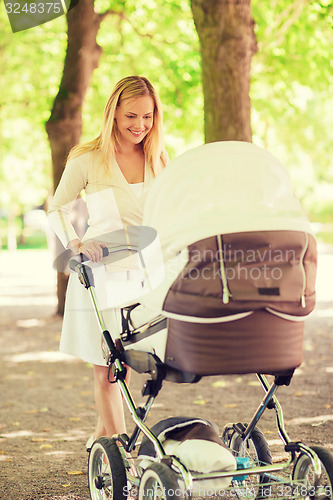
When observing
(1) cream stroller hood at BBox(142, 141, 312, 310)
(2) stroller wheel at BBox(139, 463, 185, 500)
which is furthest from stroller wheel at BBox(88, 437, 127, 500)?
(1) cream stroller hood at BBox(142, 141, 312, 310)

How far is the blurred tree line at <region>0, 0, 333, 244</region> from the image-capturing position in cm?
1307

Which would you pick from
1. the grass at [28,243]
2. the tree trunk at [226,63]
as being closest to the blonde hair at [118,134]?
the tree trunk at [226,63]

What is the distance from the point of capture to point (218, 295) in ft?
11.0

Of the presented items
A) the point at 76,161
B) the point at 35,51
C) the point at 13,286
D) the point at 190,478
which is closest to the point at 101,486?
the point at 190,478

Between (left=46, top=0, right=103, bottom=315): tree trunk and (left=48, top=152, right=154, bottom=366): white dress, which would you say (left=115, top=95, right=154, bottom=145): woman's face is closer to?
(left=48, top=152, right=154, bottom=366): white dress

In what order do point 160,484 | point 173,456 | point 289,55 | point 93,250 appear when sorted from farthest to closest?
point 289,55
point 93,250
point 173,456
point 160,484

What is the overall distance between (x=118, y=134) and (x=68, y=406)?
352 cm

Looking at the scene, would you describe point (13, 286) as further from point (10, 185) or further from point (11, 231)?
point (11, 231)

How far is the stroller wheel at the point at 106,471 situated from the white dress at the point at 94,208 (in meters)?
0.63

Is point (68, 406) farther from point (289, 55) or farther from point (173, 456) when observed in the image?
point (289, 55)

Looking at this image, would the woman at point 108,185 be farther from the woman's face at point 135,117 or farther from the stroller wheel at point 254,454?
the stroller wheel at point 254,454

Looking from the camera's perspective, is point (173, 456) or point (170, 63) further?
point (170, 63)

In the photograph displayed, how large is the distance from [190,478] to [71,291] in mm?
1718

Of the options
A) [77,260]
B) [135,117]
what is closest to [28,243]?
[135,117]
